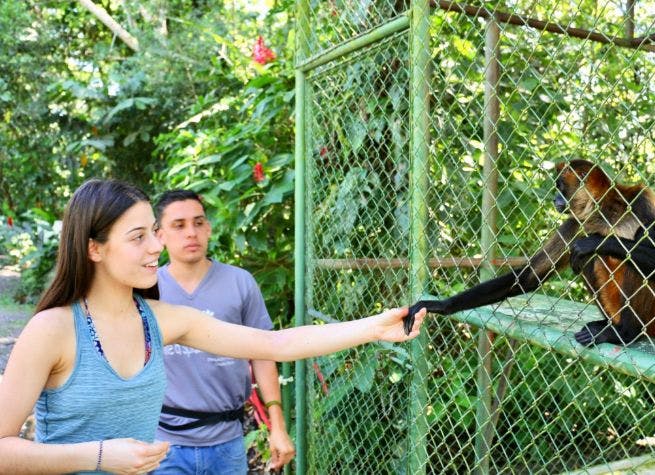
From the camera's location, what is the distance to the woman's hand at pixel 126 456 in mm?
1506

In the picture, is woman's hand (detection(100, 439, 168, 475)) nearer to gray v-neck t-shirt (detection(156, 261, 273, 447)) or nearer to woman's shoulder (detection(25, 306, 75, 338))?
woman's shoulder (detection(25, 306, 75, 338))

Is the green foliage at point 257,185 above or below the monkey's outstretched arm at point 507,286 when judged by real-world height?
above

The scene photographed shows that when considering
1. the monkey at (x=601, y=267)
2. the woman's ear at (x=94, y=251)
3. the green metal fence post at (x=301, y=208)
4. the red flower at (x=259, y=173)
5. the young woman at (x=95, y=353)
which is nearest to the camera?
the young woman at (x=95, y=353)

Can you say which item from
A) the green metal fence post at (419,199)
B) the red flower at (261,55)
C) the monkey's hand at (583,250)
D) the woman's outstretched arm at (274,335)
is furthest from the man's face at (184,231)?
the red flower at (261,55)

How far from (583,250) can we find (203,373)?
4.82ft

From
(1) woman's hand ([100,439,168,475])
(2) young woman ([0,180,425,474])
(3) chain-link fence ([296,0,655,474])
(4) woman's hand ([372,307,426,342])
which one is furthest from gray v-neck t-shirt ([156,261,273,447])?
(1) woman's hand ([100,439,168,475])

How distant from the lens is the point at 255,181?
3959 millimetres

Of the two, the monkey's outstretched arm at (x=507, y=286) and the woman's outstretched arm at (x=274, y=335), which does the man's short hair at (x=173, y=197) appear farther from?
the monkey's outstretched arm at (x=507, y=286)

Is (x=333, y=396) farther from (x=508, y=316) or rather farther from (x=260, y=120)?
(x=260, y=120)

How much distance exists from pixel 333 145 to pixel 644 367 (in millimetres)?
1963

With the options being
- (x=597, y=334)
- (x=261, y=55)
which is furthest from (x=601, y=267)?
(x=261, y=55)

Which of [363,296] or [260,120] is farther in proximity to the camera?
[260,120]

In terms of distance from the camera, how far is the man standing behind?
2566 millimetres

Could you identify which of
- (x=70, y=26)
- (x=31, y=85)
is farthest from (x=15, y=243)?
(x=70, y=26)
